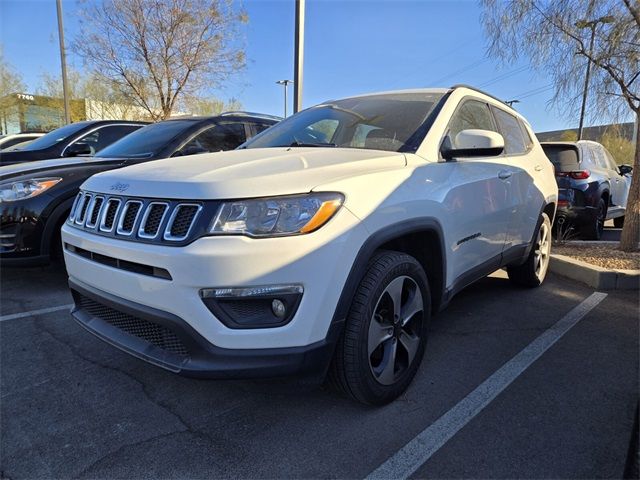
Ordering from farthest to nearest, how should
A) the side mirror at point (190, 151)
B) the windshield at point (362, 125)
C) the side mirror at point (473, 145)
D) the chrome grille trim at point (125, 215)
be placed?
the side mirror at point (190, 151)
the windshield at point (362, 125)
the side mirror at point (473, 145)
the chrome grille trim at point (125, 215)

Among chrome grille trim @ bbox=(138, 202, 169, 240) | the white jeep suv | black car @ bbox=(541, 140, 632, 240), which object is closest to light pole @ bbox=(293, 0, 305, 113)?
black car @ bbox=(541, 140, 632, 240)

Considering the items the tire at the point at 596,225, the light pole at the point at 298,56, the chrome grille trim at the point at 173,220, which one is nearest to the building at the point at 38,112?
the light pole at the point at 298,56

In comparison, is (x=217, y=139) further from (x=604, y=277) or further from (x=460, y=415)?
(x=604, y=277)

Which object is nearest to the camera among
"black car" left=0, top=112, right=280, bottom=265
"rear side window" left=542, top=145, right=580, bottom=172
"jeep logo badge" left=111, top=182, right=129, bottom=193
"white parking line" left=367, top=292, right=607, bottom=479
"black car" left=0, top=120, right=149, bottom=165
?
"white parking line" left=367, top=292, right=607, bottom=479

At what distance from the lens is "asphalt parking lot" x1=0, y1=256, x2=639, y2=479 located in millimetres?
2045

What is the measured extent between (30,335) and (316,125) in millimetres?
2660

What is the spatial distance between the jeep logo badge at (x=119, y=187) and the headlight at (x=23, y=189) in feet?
7.21

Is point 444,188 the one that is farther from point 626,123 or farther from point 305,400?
point 626,123

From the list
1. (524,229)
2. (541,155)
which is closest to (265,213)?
(524,229)

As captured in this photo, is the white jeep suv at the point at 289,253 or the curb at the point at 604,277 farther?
the curb at the point at 604,277

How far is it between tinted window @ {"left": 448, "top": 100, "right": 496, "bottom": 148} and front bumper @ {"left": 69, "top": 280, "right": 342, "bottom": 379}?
1.79 m

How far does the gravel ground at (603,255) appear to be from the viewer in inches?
203

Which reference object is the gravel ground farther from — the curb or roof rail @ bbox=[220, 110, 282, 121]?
roof rail @ bbox=[220, 110, 282, 121]

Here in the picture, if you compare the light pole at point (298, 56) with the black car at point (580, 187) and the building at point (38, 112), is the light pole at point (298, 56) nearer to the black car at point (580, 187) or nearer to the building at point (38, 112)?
the black car at point (580, 187)
